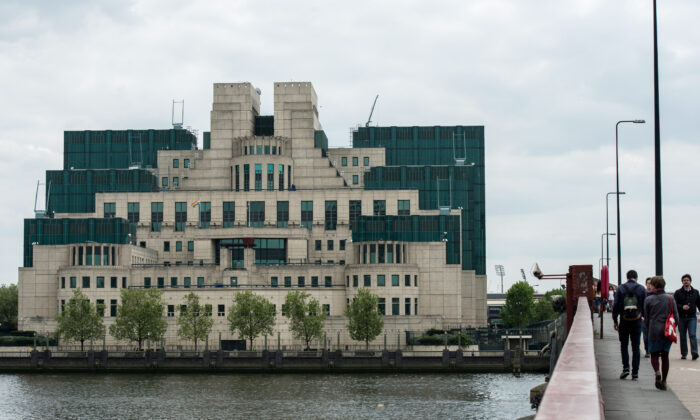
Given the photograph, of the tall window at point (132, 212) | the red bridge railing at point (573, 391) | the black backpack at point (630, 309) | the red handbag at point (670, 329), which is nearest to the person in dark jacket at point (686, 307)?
the black backpack at point (630, 309)

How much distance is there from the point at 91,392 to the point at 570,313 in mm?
79887

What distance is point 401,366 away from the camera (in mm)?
132250

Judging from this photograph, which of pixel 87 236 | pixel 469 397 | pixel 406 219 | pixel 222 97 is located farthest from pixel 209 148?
pixel 469 397

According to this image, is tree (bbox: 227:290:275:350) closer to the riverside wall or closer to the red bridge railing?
the riverside wall

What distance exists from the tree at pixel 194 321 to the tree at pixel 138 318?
131 inches

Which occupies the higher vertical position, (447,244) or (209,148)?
(209,148)

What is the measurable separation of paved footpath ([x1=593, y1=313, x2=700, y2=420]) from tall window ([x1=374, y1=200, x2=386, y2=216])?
140 meters

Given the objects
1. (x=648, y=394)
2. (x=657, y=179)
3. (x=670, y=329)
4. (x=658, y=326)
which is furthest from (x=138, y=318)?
(x=648, y=394)

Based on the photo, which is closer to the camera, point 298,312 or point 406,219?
point 298,312

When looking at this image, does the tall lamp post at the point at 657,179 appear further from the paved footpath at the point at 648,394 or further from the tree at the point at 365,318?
the tree at the point at 365,318

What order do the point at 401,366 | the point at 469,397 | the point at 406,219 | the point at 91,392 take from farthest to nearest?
the point at 406,219 < the point at 401,366 < the point at 91,392 < the point at 469,397

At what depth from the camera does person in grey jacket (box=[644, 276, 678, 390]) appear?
78.8 ft

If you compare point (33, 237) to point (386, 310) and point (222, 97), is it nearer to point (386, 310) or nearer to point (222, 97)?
point (222, 97)

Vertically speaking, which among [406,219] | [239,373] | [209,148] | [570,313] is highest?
[209,148]
